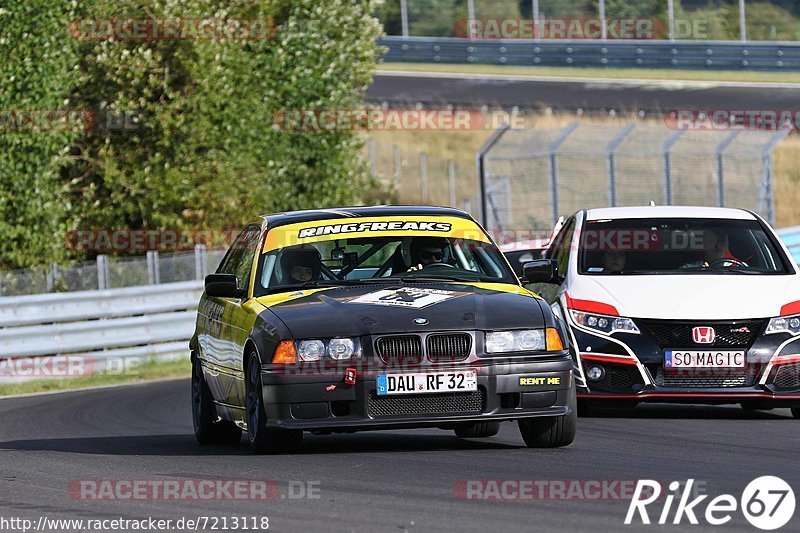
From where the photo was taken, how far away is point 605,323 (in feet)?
38.7

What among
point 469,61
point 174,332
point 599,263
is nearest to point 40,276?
point 174,332

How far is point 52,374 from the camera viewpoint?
20250mm

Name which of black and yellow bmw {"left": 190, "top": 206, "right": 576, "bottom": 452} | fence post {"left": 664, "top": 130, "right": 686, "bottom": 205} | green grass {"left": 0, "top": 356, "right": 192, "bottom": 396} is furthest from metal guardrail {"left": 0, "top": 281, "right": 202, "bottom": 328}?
black and yellow bmw {"left": 190, "top": 206, "right": 576, "bottom": 452}

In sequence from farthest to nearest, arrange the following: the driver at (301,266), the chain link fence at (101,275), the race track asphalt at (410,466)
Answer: the chain link fence at (101,275), the driver at (301,266), the race track asphalt at (410,466)

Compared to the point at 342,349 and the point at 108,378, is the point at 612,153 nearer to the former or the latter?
the point at 108,378

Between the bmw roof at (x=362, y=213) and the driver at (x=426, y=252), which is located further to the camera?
the bmw roof at (x=362, y=213)

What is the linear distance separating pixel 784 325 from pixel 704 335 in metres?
0.59

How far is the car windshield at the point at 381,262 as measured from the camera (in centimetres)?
1002

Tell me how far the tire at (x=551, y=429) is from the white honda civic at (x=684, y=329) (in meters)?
1.38

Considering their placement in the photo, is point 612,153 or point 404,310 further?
point 612,153
